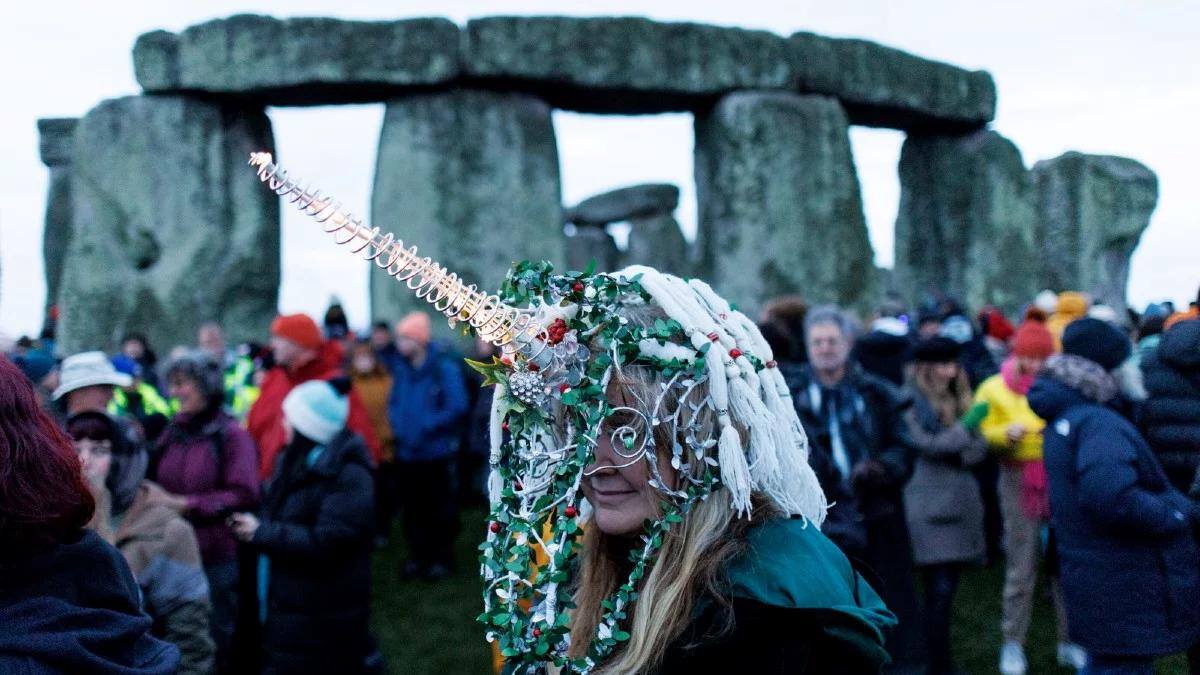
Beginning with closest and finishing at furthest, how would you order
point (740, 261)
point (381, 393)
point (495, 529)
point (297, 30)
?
point (495, 529) → point (381, 393) → point (297, 30) → point (740, 261)

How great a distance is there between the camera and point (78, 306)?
9984 mm

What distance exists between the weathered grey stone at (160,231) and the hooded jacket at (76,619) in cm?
867

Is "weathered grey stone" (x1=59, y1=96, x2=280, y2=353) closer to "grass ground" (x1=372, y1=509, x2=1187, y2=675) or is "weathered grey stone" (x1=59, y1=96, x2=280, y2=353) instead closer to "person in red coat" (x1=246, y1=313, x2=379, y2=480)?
"grass ground" (x1=372, y1=509, x2=1187, y2=675)

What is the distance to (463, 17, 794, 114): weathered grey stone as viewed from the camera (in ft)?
31.7

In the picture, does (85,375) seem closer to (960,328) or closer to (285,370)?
(285,370)

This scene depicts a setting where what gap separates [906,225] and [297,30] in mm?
6871

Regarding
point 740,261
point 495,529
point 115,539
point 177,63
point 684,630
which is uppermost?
point 177,63

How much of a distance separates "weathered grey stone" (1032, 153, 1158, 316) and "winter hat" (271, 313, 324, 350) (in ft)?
30.8

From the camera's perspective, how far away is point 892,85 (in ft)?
36.2

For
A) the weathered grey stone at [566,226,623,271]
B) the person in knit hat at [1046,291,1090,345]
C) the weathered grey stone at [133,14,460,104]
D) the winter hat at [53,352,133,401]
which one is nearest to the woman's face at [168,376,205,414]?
the winter hat at [53,352,133,401]

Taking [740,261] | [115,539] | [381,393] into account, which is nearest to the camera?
[115,539]

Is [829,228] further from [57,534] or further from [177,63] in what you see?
[57,534]

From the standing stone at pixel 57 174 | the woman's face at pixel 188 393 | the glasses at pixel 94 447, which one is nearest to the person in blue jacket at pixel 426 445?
the woman's face at pixel 188 393

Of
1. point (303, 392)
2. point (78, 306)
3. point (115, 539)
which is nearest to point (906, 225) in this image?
point (78, 306)
